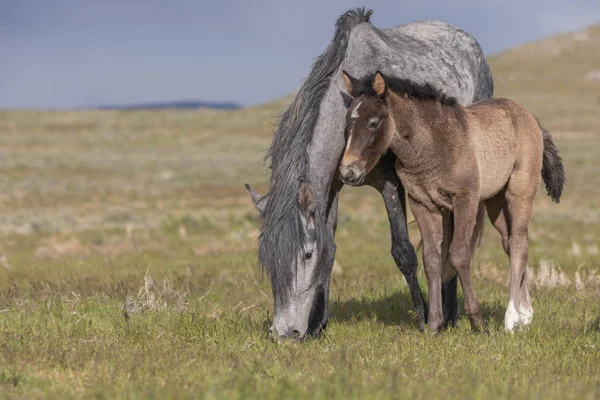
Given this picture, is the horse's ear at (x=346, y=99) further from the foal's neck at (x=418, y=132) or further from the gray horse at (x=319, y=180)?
the foal's neck at (x=418, y=132)

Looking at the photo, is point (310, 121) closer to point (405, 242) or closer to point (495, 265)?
point (405, 242)

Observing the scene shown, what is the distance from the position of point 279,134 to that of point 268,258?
3.91ft

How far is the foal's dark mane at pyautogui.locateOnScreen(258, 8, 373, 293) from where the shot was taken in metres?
6.19

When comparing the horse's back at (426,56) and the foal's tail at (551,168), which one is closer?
the horse's back at (426,56)

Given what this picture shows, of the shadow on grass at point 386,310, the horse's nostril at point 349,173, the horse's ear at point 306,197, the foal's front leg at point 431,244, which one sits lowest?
the shadow on grass at point 386,310

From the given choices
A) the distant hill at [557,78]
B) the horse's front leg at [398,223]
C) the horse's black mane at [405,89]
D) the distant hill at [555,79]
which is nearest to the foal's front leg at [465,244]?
the horse's front leg at [398,223]

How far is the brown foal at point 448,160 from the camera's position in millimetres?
6281

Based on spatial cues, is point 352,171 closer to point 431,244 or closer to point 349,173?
point 349,173

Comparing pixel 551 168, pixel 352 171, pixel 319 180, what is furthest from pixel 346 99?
pixel 551 168

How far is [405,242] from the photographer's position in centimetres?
726

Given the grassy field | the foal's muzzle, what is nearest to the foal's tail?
the grassy field

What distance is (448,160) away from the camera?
6805 mm

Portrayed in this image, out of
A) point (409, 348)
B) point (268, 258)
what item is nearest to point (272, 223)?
point (268, 258)

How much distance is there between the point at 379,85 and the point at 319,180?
899 millimetres
